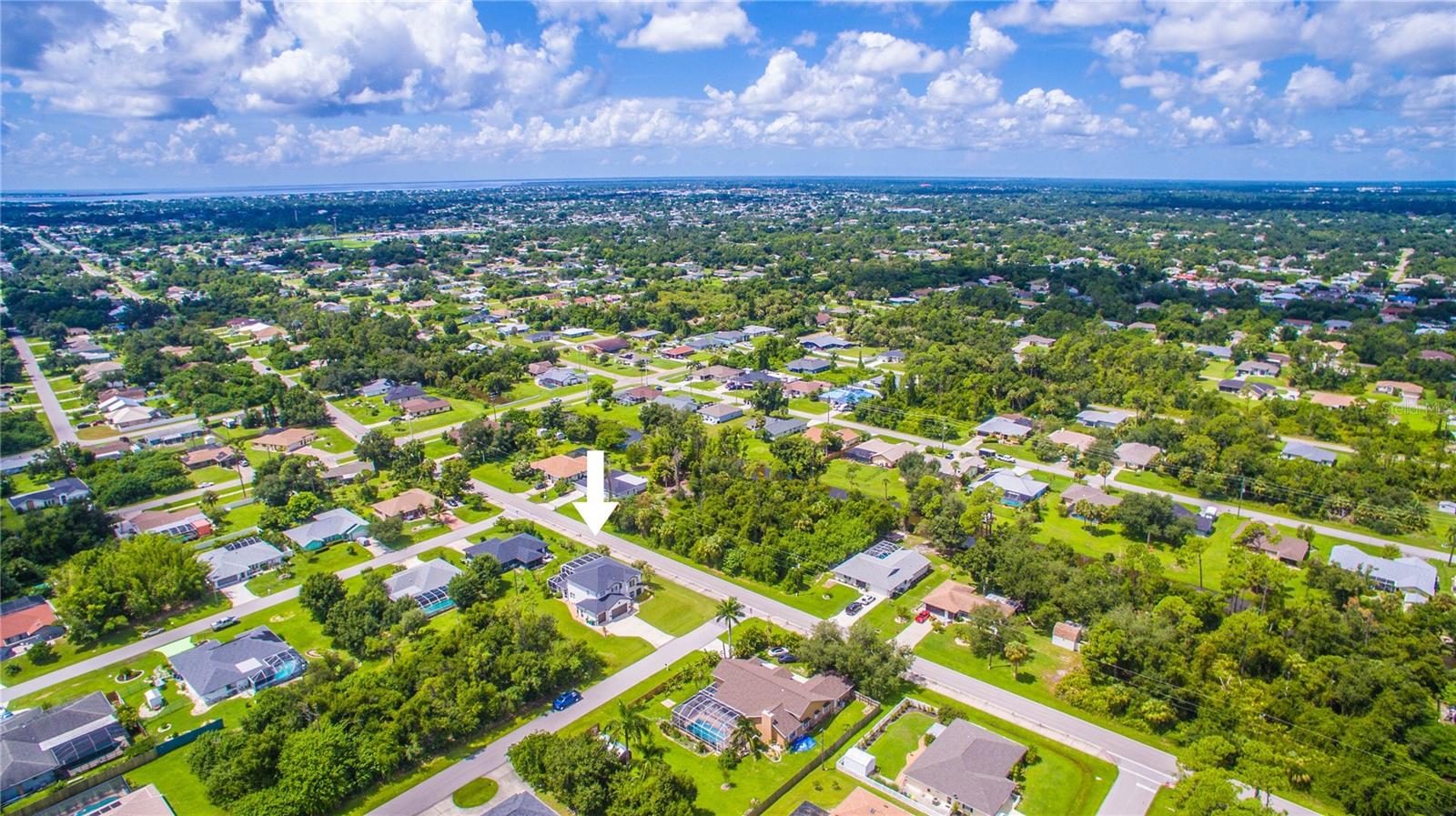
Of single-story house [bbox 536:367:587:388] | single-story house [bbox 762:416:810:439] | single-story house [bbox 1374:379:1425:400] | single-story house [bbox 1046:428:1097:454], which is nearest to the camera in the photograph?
single-story house [bbox 1046:428:1097:454]

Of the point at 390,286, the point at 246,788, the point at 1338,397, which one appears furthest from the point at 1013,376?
the point at 390,286

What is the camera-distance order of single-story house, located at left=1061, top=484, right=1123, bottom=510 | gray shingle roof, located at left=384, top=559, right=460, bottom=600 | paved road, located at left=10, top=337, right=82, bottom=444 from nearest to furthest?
gray shingle roof, located at left=384, top=559, right=460, bottom=600 → single-story house, located at left=1061, top=484, right=1123, bottom=510 → paved road, located at left=10, top=337, right=82, bottom=444

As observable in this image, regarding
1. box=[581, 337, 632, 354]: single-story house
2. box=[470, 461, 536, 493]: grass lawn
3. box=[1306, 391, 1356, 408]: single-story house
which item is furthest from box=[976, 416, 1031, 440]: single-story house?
box=[581, 337, 632, 354]: single-story house

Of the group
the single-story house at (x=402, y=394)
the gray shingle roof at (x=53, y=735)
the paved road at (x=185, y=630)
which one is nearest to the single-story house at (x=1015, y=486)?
the paved road at (x=185, y=630)

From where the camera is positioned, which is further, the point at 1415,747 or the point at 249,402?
the point at 249,402

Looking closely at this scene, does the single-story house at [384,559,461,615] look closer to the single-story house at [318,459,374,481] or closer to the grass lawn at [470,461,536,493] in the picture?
the grass lawn at [470,461,536,493]

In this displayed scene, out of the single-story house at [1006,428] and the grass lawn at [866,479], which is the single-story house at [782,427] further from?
the single-story house at [1006,428]

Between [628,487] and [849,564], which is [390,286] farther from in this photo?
[849,564]

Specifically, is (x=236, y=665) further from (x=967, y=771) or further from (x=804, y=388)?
(x=804, y=388)
